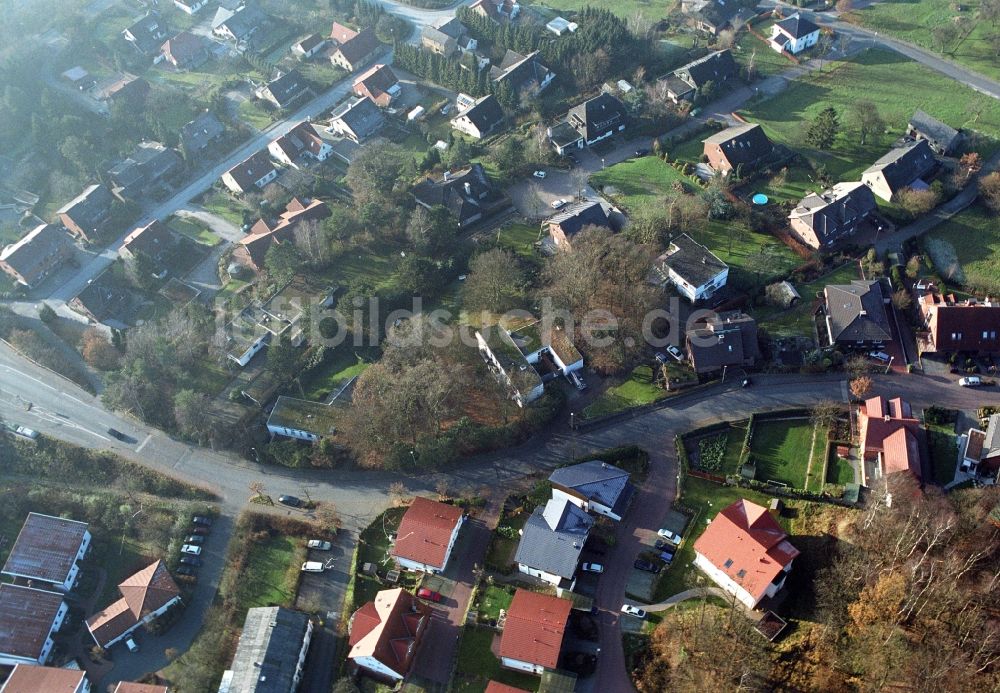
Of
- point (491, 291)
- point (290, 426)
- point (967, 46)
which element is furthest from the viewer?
point (967, 46)

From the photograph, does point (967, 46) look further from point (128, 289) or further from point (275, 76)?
point (128, 289)

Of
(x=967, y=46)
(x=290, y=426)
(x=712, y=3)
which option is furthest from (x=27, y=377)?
(x=967, y=46)

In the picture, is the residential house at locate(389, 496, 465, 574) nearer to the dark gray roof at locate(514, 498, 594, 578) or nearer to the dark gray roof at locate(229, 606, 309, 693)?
the dark gray roof at locate(514, 498, 594, 578)

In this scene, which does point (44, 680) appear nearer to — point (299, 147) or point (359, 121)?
point (299, 147)

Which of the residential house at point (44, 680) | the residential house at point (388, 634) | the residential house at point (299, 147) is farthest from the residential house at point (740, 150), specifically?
the residential house at point (44, 680)

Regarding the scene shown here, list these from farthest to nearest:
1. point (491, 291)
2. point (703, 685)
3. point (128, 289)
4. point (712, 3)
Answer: point (712, 3), point (128, 289), point (491, 291), point (703, 685)

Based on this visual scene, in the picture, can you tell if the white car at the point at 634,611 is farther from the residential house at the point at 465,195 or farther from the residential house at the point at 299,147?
the residential house at the point at 299,147

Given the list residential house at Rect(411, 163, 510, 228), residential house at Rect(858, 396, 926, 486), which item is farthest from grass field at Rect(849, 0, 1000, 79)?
residential house at Rect(411, 163, 510, 228)
